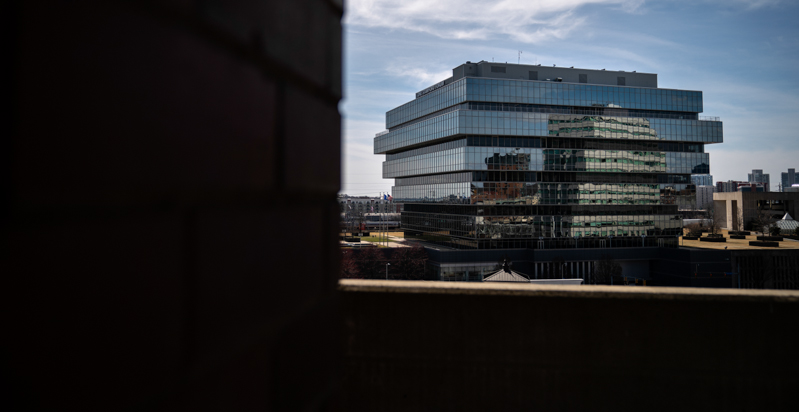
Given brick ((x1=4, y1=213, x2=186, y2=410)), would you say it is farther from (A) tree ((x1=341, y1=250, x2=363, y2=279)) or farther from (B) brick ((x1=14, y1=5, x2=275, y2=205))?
(A) tree ((x1=341, y1=250, x2=363, y2=279))

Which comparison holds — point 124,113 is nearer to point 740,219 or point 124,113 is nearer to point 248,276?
Answer: point 248,276

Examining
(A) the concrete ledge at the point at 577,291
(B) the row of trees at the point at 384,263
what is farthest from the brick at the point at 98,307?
(B) the row of trees at the point at 384,263

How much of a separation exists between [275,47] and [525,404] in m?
4.39

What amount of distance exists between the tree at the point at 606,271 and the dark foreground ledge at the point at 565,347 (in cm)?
5290

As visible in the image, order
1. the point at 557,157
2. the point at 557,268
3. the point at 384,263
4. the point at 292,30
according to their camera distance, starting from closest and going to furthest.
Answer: the point at 292,30 → the point at 384,263 → the point at 557,268 → the point at 557,157

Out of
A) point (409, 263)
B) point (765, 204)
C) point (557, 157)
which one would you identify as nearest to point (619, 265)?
point (557, 157)

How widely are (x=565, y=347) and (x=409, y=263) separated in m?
48.2

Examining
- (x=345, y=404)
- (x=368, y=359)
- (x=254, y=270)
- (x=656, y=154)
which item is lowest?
(x=345, y=404)

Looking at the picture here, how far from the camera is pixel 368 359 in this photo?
4891 mm

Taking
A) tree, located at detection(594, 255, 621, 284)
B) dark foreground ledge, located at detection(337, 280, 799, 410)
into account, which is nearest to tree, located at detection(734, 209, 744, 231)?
tree, located at detection(594, 255, 621, 284)

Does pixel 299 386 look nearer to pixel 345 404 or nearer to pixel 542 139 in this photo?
pixel 345 404

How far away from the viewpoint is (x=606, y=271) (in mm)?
53688

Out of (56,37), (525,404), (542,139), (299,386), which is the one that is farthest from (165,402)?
(542,139)

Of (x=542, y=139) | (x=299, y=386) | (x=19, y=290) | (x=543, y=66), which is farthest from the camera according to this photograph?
(x=543, y=66)
